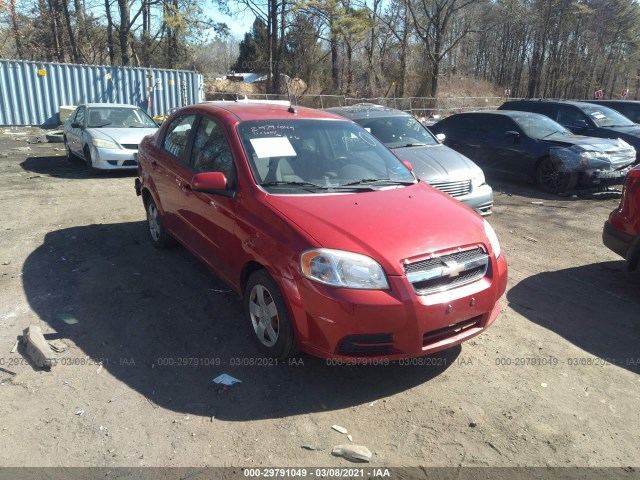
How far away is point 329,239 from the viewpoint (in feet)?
10.2

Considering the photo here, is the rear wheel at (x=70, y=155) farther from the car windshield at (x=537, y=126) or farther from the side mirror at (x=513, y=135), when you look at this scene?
the car windshield at (x=537, y=126)

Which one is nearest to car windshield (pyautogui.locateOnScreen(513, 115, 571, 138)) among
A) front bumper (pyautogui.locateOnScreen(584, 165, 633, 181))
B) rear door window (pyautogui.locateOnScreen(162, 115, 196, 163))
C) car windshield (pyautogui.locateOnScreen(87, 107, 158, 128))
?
front bumper (pyautogui.locateOnScreen(584, 165, 633, 181))

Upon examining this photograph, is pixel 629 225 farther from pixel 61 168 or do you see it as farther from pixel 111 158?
pixel 61 168

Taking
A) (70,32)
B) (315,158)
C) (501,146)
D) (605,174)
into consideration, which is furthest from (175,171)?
(70,32)

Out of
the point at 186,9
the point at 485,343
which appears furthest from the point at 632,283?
the point at 186,9

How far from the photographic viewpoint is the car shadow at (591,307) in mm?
3979

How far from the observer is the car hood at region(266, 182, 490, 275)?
3.11m

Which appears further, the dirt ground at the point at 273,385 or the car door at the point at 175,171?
the car door at the point at 175,171

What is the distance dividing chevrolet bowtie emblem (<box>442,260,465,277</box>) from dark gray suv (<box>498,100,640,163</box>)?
1000 cm

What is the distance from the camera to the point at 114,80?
65.1ft

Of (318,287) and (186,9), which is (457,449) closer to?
(318,287)

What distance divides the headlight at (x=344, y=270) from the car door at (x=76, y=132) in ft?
31.9

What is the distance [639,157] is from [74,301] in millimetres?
11720

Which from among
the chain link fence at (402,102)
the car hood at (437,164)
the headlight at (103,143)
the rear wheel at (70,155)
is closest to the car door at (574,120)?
the car hood at (437,164)
